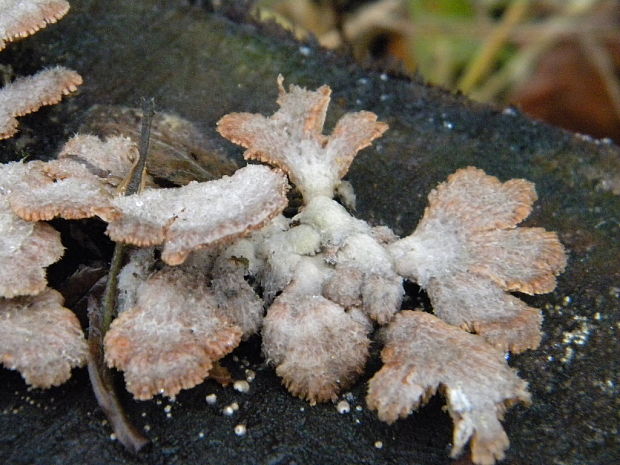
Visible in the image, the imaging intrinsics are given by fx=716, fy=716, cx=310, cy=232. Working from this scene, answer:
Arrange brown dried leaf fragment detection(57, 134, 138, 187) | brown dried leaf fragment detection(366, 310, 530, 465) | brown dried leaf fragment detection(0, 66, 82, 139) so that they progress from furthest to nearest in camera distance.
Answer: brown dried leaf fragment detection(0, 66, 82, 139) → brown dried leaf fragment detection(57, 134, 138, 187) → brown dried leaf fragment detection(366, 310, 530, 465)

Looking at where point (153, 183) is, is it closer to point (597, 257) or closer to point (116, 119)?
point (116, 119)

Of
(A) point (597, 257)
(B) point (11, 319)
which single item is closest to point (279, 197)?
(B) point (11, 319)

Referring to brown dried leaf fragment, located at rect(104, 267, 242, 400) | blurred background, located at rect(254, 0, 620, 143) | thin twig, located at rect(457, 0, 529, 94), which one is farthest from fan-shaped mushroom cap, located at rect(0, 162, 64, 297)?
thin twig, located at rect(457, 0, 529, 94)

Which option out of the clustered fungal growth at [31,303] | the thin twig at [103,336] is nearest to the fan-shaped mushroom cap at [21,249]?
the clustered fungal growth at [31,303]

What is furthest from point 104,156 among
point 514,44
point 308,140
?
point 514,44

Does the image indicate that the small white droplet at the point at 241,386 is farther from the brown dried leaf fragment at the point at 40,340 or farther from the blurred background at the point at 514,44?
the blurred background at the point at 514,44

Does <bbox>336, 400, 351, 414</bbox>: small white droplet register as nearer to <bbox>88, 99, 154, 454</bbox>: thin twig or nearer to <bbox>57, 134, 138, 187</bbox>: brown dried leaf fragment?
<bbox>88, 99, 154, 454</bbox>: thin twig
